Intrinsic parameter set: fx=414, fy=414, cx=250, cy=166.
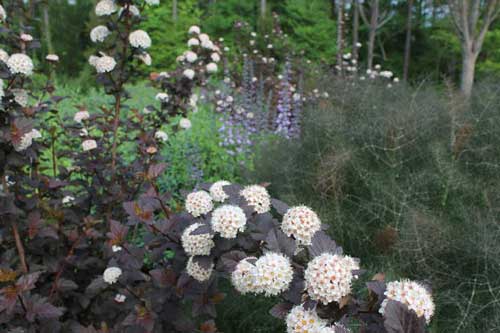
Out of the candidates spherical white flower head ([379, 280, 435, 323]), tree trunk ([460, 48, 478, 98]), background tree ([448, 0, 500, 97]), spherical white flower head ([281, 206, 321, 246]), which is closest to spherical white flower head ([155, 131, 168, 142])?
spherical white flower head ([281, 206, 321, 246])

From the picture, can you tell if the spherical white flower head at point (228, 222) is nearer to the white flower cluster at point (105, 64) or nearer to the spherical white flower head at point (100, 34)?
the white flower cluster at point (105, 64)

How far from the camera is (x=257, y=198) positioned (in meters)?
1.30

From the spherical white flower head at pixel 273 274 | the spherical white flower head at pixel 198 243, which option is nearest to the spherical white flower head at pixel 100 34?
the spherical white flower head at pixel 198 243

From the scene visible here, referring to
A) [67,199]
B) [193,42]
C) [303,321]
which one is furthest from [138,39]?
[303,321]

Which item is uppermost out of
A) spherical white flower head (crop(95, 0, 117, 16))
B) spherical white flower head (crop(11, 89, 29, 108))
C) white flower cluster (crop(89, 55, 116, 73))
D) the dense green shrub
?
spherical white flower head (crop(95, 0, 117, 16))

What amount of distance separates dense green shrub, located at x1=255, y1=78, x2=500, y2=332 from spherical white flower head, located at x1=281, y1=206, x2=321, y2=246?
105 cm

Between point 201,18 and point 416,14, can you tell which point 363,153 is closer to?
point 201,18

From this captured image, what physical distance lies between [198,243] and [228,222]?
Answer: 133 millimetres

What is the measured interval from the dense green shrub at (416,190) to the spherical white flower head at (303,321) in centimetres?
111

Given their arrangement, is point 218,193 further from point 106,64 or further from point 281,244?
point 106,64

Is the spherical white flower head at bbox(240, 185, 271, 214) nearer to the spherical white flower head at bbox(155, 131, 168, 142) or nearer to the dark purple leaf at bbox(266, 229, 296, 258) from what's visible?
the dark purple leaf at bbox(266, 229, 296, 258)

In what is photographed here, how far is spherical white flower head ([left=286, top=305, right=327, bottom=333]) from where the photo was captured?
92cm

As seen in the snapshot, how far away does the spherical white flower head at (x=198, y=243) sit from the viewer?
1.21 meters

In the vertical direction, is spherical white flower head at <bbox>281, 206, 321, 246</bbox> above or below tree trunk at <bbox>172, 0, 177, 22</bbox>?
below
